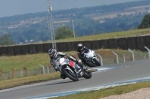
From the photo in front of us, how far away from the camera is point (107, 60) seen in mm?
37938

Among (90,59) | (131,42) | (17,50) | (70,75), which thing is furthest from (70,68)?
(17,50)

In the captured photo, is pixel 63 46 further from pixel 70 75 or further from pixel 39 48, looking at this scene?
pixel 70 75

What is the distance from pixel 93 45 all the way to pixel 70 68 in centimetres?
3916

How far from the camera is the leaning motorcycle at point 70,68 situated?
20.4m

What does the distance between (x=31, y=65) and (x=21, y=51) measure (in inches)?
340

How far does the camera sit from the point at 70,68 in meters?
20.8

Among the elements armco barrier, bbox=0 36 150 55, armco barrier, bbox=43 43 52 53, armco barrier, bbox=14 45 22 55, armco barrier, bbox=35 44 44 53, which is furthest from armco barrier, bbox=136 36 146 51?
armco barrier, bbox=14 45 22 55

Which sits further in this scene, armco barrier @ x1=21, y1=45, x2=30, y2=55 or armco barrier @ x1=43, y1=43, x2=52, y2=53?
armco barrier @ x1=21, y1=45, x2=30, y2=55

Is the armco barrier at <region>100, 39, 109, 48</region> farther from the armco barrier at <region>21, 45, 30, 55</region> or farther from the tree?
the tree

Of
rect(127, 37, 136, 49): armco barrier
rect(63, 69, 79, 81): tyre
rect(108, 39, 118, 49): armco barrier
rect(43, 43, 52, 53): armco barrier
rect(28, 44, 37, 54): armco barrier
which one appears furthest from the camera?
rect(28, 44, 37, 54): armco barrier

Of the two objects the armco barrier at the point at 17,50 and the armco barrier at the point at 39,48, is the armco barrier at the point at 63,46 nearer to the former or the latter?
the armco barrier at the point at 39,48

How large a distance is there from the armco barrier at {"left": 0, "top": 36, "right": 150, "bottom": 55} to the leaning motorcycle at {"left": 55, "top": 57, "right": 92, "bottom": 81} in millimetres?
31585

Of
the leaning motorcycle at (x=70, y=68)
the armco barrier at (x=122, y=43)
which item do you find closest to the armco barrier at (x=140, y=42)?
the armco barrier at (x=122, y=43)

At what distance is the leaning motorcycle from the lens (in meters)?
20.4
